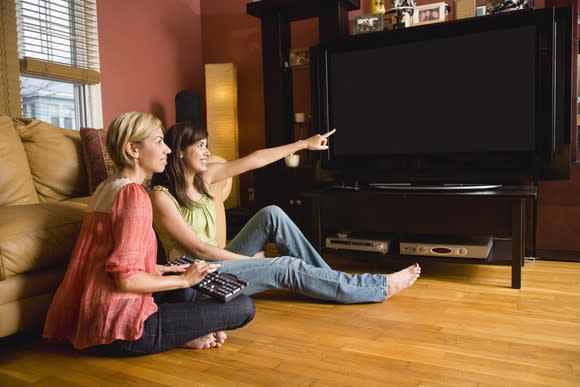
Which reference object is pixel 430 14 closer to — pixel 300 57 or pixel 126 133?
pixel 300 57

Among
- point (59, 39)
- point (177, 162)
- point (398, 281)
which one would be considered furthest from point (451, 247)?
point (59, 39)

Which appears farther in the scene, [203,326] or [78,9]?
[78,9]

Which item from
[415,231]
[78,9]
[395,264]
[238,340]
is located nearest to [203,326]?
[238,340]

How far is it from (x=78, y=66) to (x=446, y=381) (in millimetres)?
3035

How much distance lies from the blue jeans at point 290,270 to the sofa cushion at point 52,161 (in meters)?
0.95

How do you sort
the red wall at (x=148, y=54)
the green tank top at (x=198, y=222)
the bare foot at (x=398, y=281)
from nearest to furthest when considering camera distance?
the green tank top at (x=198, y=222) < the bare foot at (x=398, y=281) < the red wall at (x=148, y=54)

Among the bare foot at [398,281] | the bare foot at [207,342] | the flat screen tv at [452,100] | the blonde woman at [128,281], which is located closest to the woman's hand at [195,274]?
the blonde woman at [128,281]

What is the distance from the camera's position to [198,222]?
77.5 inches

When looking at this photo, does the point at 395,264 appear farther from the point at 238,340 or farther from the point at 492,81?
the point at 238,340

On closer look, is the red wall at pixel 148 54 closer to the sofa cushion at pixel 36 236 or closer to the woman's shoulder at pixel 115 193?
the sofa cushion at pixel 36 236

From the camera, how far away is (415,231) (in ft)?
10.1

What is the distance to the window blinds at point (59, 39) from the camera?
3.02m

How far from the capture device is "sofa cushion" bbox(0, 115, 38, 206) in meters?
2.21

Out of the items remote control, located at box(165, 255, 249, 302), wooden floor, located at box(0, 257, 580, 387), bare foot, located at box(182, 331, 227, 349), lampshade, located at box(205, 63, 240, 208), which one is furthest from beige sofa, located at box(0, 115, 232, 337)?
lampshade, located at box(205, 63, 240, 208)
